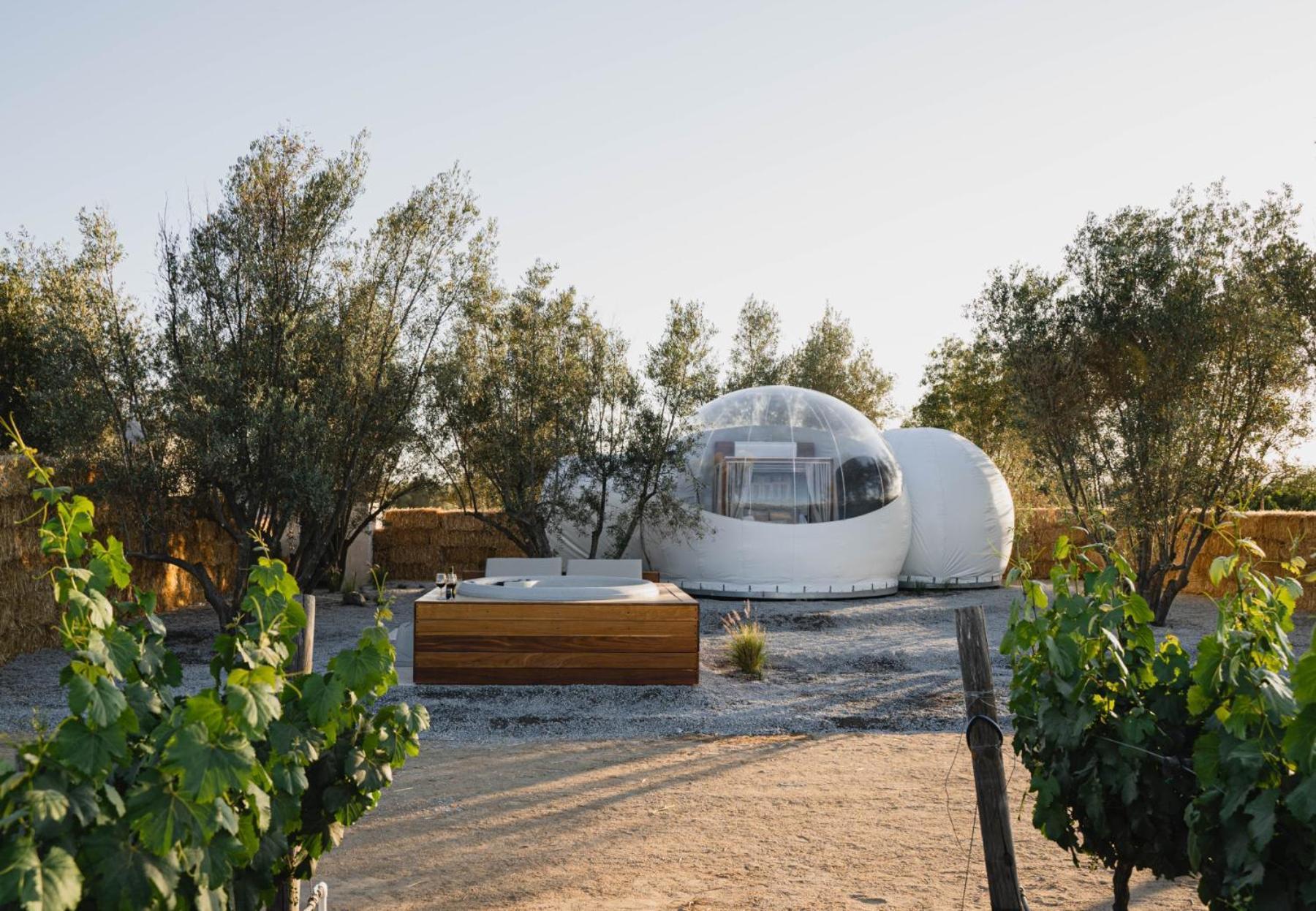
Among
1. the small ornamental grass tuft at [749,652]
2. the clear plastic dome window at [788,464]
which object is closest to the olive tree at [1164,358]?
the clear plastic dome window at [788,464]

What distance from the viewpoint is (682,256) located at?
13.4 m

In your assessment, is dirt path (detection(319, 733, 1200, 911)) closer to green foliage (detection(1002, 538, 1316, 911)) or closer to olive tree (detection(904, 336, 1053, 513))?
green foliage (detection(1002, 538, 1316, 911))

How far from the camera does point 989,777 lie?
360 centimetres

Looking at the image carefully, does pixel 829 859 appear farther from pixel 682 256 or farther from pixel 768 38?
pixel 682 256

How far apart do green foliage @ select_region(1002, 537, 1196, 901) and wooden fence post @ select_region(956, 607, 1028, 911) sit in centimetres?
14

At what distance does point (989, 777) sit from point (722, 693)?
5.15 m

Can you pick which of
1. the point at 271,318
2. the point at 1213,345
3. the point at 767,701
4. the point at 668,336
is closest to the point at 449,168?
the point at 271,318

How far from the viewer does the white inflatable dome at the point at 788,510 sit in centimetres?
1590

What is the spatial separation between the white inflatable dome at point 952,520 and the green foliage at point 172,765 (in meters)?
15.3

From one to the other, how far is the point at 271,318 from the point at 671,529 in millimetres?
7212

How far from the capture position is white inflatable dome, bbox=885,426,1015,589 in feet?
→ 57.9

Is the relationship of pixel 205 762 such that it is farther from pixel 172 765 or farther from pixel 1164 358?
pixel 1164 358

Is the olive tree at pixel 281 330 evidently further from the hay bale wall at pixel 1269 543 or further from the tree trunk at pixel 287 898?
the hay bale wall at pixel 1269 543

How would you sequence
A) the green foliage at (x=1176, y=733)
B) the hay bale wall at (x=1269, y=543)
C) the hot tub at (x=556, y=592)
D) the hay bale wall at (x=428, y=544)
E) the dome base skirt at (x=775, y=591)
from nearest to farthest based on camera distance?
the green foliage at (x=1176, y=733)
the hot tub at (x=556, y=592)
the hay bale wall at (x=1269, y=543)
the dome base skirt at (x=775, y=591)
the hay bale wall at (x=428, y=544)
